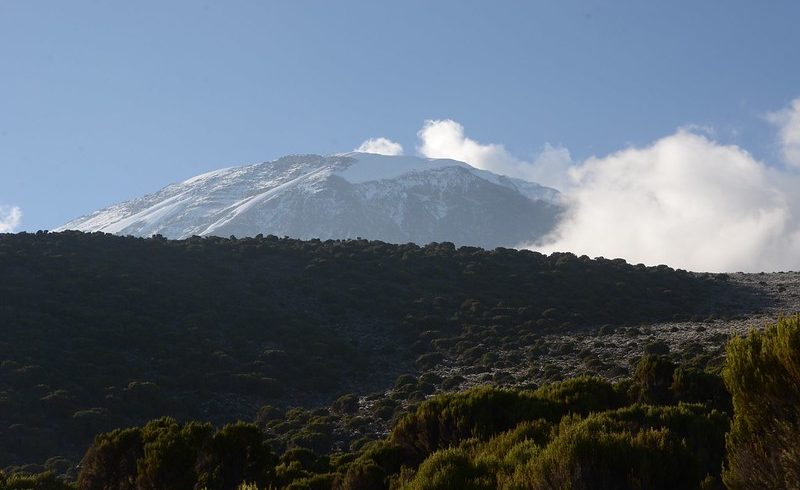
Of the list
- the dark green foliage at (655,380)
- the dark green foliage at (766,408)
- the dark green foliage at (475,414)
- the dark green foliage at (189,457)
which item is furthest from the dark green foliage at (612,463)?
the dark green foliage at (655,380)

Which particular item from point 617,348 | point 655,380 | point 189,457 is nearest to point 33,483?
point 189,457

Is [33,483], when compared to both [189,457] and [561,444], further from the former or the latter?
[561,444]

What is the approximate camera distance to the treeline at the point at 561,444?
276 inches

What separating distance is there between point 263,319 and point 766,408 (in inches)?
1407

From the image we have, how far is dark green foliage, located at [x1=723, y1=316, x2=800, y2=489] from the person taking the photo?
6.73 m

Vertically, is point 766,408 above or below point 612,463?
above

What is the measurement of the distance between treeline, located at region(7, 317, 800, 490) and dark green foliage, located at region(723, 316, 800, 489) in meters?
0.01

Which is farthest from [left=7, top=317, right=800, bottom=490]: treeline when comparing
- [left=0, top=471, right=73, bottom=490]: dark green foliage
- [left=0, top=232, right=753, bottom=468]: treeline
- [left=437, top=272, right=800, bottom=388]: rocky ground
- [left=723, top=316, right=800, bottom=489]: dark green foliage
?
[left=437, top=272, right=800, bottom=388]: rocky ground

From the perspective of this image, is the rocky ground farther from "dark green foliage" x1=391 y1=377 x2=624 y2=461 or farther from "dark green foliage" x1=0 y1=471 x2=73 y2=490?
"dark green foliage" x1=0 y1=471 x2=73 y2=490

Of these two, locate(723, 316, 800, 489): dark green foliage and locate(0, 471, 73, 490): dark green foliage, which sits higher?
locate(723, 316, 800, 489): dark green foliage

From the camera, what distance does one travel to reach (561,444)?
8484 mm

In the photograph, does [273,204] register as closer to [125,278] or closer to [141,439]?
[125,278]

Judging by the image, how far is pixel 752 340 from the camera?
727 centimetres

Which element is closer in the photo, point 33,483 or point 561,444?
point 561,444
